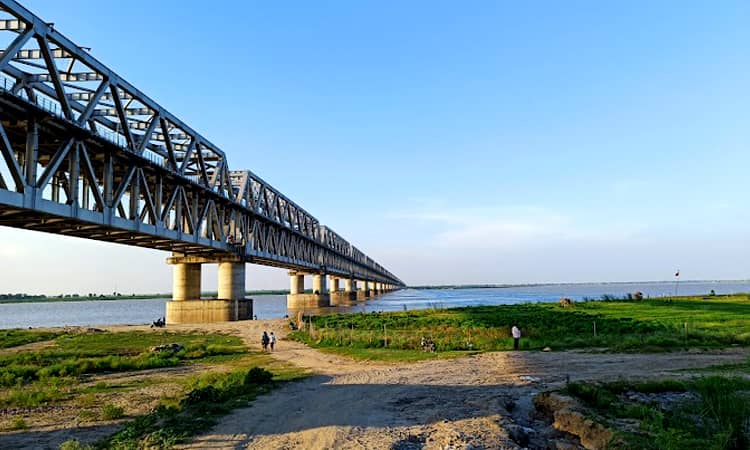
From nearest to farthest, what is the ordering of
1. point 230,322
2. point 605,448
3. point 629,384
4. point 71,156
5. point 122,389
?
point 605,448 < point 629,384 < point 122,389 < point 71,156 < point 230,322

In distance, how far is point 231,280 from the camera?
229 feet

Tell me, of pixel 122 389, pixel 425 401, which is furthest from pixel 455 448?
pixel 122 389

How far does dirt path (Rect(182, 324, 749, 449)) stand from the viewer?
44.6ft

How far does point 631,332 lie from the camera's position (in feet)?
128

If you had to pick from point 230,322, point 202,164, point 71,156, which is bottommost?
point 230,322

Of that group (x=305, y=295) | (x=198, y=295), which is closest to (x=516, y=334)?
(x=198, y=295)

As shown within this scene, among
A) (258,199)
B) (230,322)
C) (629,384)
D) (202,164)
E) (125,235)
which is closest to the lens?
(629,384)

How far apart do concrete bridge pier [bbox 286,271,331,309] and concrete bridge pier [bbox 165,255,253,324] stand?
182 feet

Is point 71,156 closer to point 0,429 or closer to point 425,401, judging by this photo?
point 0,429

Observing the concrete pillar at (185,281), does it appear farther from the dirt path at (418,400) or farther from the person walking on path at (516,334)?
the person walking on path at (516,334)

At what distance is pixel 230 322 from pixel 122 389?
4215cm

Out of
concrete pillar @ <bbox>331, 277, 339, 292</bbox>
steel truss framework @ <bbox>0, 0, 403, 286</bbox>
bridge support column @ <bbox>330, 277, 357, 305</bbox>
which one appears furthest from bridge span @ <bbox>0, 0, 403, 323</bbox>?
concrete pillar @ <bbox>331, 277, 339, 292</bbox>

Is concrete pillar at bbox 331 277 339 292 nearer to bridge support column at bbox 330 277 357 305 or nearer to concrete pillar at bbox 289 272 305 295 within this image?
bridge support column at bbox 330 277 357 305

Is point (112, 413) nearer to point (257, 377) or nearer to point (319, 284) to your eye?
point (257, 377)
